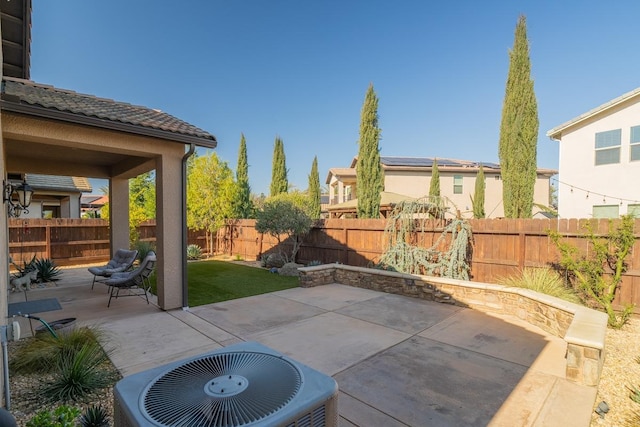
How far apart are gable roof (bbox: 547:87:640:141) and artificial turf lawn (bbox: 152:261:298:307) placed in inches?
448

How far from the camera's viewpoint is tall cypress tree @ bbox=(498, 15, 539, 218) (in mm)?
12047

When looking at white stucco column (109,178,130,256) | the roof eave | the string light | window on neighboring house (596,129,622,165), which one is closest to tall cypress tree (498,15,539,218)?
the string light

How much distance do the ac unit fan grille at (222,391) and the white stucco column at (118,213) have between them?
9.64 meters

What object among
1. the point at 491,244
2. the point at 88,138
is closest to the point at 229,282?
the point at 88,138

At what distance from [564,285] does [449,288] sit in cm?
239

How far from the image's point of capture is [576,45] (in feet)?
31.8

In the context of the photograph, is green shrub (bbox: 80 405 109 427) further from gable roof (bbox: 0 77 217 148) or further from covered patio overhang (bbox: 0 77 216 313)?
gable roof (bbox: 0 77 217 148)

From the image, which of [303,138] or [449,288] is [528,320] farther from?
[303,138]

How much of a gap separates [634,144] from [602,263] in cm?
714

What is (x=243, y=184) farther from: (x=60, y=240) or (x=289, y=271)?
(x=289, y=271)

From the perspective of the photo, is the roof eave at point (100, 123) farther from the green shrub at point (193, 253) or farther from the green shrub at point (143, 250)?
the green shrub at point (193, 253)

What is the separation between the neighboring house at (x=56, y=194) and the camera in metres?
14.6

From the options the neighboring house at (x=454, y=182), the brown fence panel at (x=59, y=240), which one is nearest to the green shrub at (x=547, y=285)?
the brown fence panel at (x=59, y=240)

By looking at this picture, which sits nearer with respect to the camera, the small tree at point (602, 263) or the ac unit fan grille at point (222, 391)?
the ac unit fan grille at point (222, 391)
